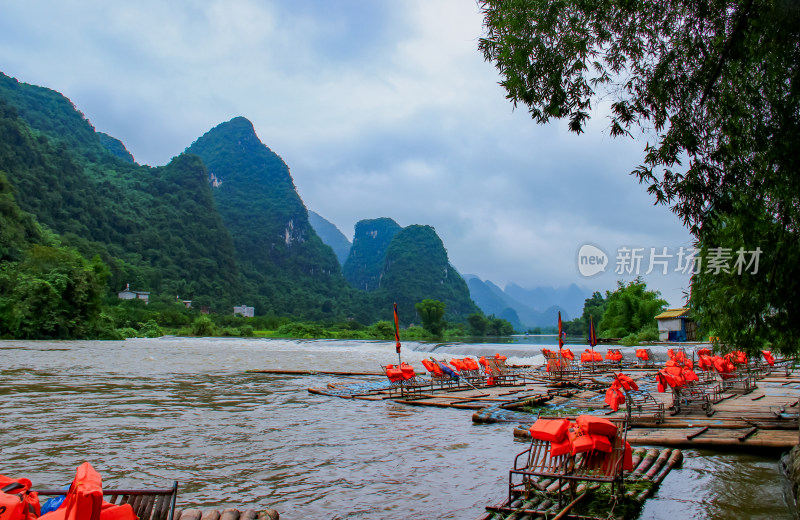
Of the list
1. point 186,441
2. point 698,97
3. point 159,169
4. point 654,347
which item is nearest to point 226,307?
point 159,169

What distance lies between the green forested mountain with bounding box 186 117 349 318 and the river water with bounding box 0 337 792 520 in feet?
314

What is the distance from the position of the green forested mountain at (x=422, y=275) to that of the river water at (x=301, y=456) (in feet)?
356

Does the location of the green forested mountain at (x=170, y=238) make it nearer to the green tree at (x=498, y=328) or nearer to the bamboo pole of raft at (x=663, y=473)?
the green tree at (x=498, y=328)

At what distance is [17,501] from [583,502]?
434cm

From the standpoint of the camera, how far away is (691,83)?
4.68 metres

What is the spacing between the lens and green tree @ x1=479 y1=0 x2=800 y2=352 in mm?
4426

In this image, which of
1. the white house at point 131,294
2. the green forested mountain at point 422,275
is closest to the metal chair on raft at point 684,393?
the white house at point 131,294

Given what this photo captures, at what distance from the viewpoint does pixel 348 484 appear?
6746 mm

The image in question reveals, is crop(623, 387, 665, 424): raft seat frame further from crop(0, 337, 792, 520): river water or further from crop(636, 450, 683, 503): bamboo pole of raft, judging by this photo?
crop(636, 450, 683, 503): bamboo pole of raft

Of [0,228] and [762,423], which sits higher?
[0,228]

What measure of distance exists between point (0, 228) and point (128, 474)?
2039 inches

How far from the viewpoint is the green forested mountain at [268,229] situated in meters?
121

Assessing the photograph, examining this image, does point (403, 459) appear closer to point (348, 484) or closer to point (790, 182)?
point (348, 484)

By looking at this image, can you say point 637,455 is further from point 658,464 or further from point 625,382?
point 625,382
